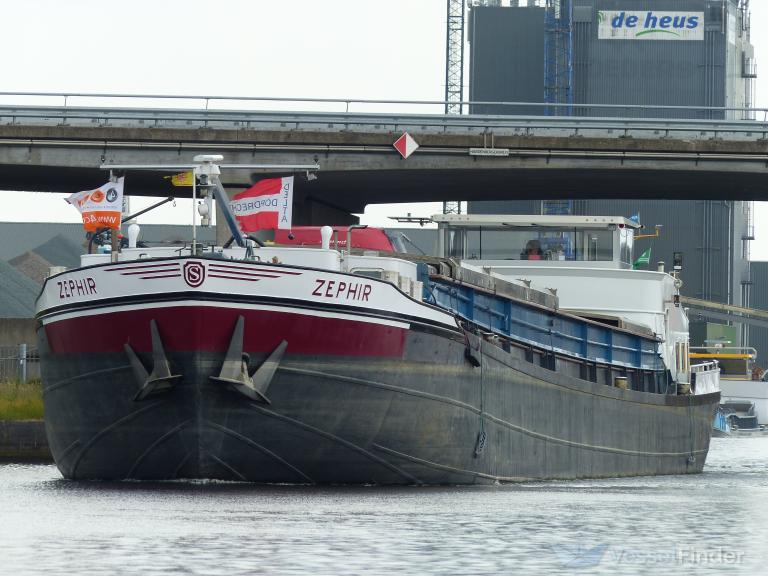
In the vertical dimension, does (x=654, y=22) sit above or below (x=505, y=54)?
above

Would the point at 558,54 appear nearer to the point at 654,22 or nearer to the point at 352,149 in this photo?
the point at 654,22

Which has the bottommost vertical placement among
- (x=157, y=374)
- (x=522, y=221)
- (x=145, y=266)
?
(x=157, y=374)

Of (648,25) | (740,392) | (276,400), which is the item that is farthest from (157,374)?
(648,25)

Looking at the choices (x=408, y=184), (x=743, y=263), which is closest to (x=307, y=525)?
(x=408, y=184)

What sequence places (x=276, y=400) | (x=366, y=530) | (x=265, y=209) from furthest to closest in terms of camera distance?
1. (x=265, y=209)
2. (x=276, y=400)
3. (x=366, y=530)

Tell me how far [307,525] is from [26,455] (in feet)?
61.5

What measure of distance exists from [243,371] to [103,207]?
5.70m

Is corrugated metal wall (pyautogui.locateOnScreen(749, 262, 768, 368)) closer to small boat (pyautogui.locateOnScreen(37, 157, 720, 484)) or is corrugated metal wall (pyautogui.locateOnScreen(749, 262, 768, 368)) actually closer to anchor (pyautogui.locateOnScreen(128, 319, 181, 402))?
small boat (pyautogui.locateOnScreen(37, 157, 720, 484))

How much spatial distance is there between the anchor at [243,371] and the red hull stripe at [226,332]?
10 cm

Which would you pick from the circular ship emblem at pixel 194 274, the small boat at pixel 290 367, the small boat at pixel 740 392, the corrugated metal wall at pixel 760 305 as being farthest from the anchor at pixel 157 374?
the corrugated metal wall at pixel 760 305

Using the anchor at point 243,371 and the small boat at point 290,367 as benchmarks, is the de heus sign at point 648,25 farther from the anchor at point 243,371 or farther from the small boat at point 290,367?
the anchor at point 243,371

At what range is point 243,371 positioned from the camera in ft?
83.4

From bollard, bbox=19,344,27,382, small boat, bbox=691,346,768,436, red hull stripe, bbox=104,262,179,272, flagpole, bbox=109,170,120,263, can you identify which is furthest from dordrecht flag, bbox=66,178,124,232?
small boat, bbox=691,346,768,436

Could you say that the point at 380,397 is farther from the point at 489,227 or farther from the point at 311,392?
the point at 489,227
